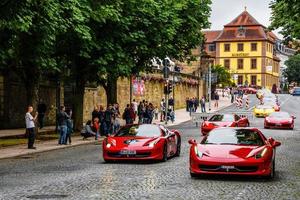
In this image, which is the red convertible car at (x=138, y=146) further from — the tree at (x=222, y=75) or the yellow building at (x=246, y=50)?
the yellow building at (x=246, y=50)

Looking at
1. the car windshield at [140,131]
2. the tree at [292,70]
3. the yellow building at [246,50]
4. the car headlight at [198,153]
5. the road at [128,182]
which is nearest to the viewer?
the road at [128,182]

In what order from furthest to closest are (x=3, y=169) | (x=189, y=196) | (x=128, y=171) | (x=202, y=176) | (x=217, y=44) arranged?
(x=217, y=44) → (x=3, y=169) → (x=128, y=171) → (x=202, y=176) → (x=189, y=196)

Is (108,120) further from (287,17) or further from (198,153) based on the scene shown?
(198,153)

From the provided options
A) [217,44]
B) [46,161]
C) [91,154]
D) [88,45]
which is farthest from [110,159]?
[217,44]

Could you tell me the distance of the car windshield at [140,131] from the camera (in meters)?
20.0

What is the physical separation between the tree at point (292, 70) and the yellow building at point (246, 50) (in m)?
11.9

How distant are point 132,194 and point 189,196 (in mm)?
1071

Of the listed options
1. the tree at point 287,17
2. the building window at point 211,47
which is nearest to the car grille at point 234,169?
the tree at point 287,17

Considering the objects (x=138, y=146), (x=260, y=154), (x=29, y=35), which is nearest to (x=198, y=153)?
(x=260, y=154)

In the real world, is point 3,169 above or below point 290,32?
below

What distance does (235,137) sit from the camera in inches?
645

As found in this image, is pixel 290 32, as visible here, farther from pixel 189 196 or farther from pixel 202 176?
pixel 189 196

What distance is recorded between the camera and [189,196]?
481 inches

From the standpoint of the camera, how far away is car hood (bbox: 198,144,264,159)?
15.1 m
